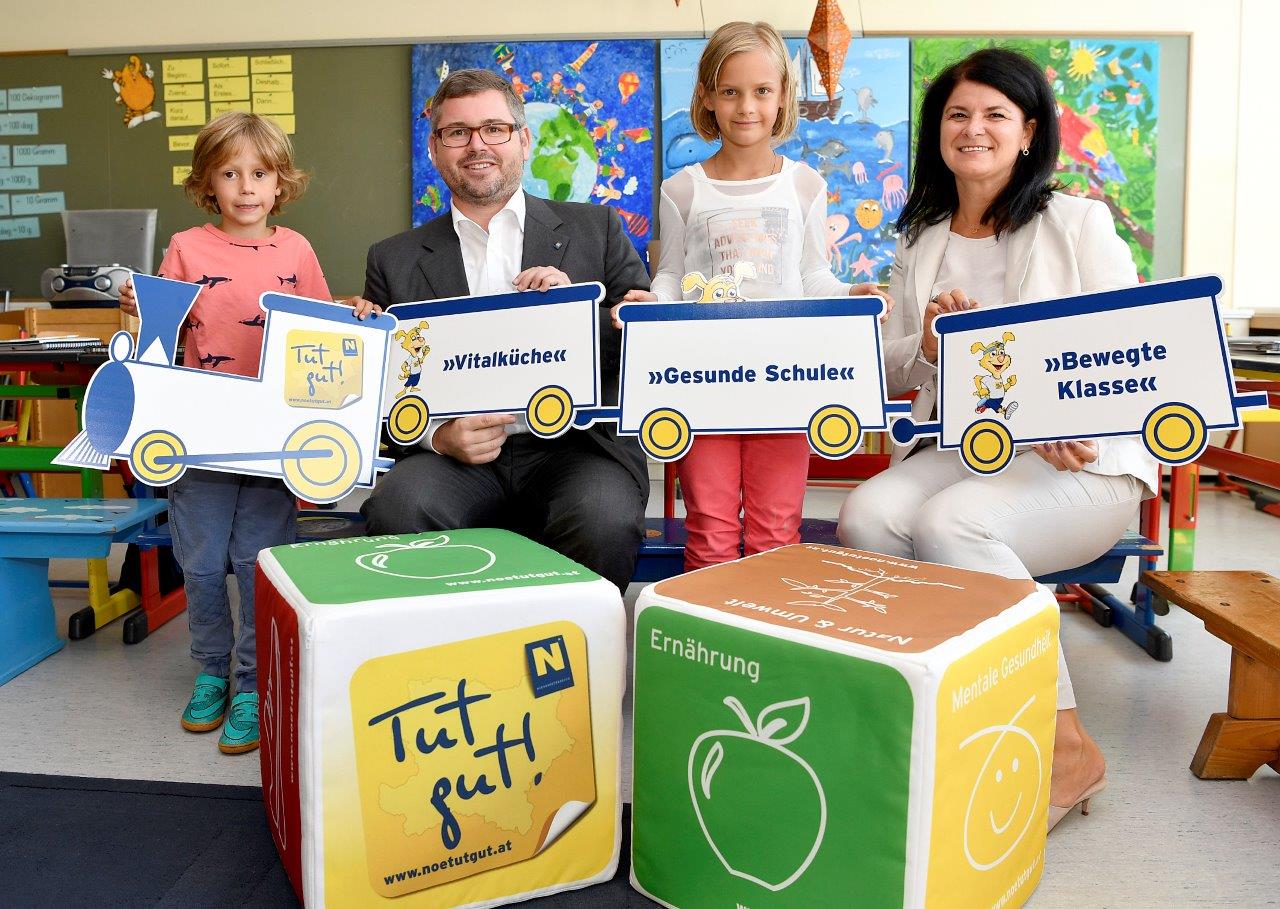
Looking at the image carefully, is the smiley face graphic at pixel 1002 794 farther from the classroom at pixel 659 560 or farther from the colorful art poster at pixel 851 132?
the colorful art poster at pixel 851 132

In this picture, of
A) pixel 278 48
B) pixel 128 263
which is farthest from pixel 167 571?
pixel 278 48

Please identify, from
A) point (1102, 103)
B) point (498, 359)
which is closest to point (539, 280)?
point (498, 359)

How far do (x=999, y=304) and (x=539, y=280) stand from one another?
32.6 inches

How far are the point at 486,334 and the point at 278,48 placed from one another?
3624 millimetres

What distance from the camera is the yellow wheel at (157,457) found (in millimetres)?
1529

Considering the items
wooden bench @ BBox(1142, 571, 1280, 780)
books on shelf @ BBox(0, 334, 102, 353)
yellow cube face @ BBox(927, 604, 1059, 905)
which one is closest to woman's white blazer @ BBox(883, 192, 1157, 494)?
wooden bench @ BBox(1142, 571, 1280, 780)

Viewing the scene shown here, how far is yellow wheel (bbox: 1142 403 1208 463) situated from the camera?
137 centimetres

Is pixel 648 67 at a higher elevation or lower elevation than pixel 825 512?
higher

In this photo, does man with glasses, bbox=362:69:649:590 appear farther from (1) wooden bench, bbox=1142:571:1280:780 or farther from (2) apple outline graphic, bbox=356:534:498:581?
(1) wooden bench, bbox=1142:571:1280:780

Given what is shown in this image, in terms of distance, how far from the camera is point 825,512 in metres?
3.78

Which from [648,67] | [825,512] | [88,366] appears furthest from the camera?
[648,67]

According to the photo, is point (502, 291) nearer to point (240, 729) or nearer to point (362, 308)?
point (362, 308)

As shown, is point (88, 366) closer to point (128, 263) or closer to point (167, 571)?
point (167, 571)

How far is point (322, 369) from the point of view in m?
1.67
